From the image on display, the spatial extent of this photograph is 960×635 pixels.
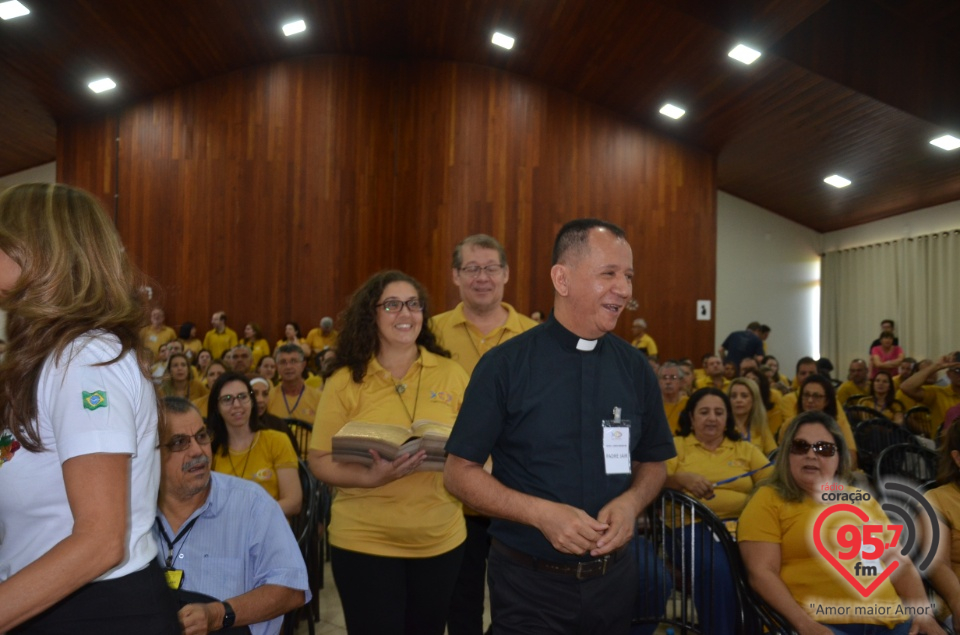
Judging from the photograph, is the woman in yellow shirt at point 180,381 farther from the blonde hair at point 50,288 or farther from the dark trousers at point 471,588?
the blonde hair at point 50,288

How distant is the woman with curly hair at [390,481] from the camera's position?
2256 millimetres

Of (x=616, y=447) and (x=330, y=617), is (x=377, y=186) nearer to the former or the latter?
(x=330, y=617)

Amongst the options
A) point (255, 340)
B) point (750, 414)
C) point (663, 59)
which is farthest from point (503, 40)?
point (750, 414)

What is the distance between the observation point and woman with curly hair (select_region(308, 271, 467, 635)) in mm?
2256

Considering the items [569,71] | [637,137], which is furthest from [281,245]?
[637,137]

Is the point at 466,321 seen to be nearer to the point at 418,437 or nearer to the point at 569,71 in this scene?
the point at 418,437

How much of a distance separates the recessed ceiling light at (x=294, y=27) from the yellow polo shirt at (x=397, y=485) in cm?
928

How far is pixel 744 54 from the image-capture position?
8.55 metres

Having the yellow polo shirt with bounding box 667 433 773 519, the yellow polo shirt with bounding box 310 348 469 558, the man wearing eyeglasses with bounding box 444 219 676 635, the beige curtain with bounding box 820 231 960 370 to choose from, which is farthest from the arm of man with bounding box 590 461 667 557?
the beige curtain with bounding box 820 231 960 370

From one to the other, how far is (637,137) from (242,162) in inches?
264

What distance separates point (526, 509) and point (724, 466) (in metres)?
A: 2.43

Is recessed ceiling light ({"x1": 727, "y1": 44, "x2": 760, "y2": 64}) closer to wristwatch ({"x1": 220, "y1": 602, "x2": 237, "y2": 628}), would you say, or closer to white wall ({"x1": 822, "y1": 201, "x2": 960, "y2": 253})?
white wall ({"x1": 822, "y1": 201, "x2": 960, "y2": 253})

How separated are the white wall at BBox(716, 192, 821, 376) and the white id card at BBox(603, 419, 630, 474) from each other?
503 inches

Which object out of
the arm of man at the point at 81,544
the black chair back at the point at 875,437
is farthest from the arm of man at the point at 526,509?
the black chair back at the point at 875,437
